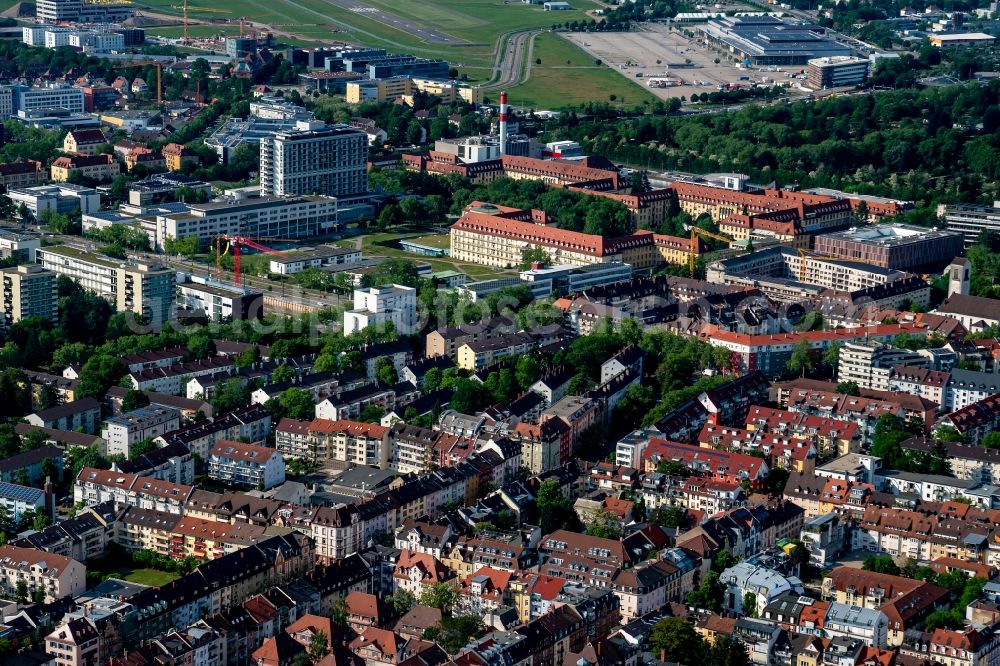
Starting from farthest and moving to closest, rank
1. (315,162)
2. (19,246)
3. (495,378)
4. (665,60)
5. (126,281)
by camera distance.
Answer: (665,60) < (315,162) < (19,246) < (126,281) < (495,378)

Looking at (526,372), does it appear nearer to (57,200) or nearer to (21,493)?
(21,493)

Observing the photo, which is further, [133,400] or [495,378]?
[495,378]

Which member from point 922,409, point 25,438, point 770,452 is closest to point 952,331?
point 922,409

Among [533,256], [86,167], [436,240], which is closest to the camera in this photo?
[533,256]

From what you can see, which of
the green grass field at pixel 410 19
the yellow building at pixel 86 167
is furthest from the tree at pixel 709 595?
the green grass field at pixel 410 19

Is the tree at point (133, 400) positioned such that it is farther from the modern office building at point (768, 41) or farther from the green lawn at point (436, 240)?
the modern office building at point (768, 41)

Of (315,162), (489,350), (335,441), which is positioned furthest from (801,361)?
(315,162)

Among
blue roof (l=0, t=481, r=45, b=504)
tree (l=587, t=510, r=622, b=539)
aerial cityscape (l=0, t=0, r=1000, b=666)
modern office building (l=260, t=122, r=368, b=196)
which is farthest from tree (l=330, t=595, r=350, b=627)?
modern office building (l=260, t=122, r=368, b=196)

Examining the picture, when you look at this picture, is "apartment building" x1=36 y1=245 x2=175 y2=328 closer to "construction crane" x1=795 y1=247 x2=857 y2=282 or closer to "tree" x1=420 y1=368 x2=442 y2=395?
"tree" x1=420 y1=368 x2=442 y2=395
